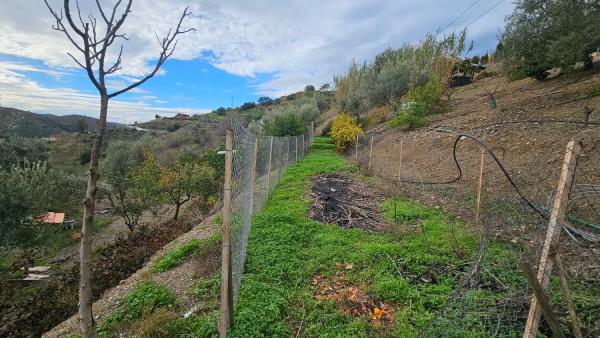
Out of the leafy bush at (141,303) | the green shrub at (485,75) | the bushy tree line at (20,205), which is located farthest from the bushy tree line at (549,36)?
the bushy tree line at (20,205)

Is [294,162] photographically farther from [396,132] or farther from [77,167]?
[77,167]

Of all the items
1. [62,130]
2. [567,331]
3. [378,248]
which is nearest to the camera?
[567,331]

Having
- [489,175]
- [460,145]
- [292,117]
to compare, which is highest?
[292,117]

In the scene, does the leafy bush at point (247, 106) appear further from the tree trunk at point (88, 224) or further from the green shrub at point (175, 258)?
the tree trunk at point (88, 224)

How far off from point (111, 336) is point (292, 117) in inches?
749

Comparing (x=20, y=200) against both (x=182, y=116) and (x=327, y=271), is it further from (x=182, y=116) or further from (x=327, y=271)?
(x=182, y=116)

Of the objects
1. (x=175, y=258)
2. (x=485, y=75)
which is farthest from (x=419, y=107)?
(x=175, y=258)

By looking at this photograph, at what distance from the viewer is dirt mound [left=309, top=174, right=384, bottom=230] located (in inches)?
256

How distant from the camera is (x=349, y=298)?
3.70 m

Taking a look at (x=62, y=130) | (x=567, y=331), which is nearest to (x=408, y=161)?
(x=567, y=331)

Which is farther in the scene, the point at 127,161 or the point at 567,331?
the point at 127,161

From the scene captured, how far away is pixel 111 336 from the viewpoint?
10.6 feet

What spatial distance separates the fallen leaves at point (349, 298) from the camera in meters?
3.40

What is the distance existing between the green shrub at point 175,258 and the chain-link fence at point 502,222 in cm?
393
